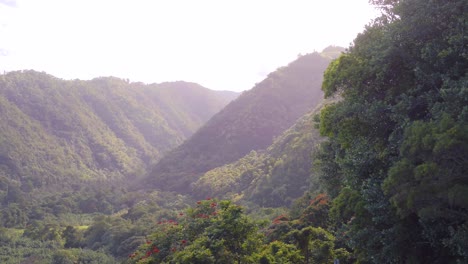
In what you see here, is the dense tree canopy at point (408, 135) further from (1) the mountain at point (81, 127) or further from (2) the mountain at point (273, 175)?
(1) the mountain at point (81, 127)

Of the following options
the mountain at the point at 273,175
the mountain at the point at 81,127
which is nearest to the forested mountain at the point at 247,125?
the mountain at the point at 273,175

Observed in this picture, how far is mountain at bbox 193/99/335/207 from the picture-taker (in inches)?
1485

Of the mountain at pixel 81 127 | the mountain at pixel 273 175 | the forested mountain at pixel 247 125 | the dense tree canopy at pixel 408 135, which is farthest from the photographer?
the mountain at pixel 81 127

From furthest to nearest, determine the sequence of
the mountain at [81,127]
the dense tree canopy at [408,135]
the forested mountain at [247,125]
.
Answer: the mountain at [81,127] < the forested mountain at [247,125] < the dense tree canopy at [408,135]

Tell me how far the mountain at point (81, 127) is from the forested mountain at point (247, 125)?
2243cm

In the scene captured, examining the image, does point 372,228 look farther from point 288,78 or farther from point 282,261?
point 288,78

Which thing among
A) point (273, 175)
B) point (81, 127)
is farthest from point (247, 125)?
point (81, 127)

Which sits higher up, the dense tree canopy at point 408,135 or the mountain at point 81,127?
the mountain at point 81,127

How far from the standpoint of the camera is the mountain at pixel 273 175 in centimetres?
3772

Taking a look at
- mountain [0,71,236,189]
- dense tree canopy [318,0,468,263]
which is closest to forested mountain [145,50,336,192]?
mountain [0,71,236,189]

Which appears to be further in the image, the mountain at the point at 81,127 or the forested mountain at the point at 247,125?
the mountain at the point at 81,127

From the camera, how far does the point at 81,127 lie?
3757 inches

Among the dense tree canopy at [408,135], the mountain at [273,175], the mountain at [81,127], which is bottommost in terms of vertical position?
the mountain at [273,175]

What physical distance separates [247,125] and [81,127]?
149ft
